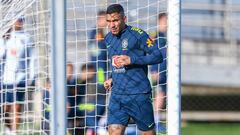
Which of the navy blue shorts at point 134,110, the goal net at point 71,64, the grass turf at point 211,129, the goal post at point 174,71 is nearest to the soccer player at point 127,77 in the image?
the navy blue shorts at point 134,110

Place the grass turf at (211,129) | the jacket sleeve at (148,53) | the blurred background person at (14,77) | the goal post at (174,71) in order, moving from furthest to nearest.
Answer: the grass turf at (211,129), the blurred background person at (14,77), the jacket sleeve at (148,53), the goal post at (174,71)

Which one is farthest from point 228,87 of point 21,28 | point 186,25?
point 21,28

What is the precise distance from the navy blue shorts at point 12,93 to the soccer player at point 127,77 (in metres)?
1.88

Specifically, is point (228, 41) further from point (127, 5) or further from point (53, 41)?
point (53, 41)

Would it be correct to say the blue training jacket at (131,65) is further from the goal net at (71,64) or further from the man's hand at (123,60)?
the goal net at (71,64)

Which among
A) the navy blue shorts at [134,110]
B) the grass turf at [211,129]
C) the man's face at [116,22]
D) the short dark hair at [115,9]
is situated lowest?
the grass turf at [211,129]

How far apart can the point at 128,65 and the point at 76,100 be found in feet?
5.78

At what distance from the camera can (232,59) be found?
12.2 meters

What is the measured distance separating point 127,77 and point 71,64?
5.76 ft

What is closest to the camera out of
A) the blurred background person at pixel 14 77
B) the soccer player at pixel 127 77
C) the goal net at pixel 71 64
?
the soccer player at pixel 127 77

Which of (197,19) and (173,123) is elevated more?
(197,19)

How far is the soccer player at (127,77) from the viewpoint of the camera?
6.25m

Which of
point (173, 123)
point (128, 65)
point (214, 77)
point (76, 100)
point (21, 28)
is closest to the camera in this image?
point (173, 123)

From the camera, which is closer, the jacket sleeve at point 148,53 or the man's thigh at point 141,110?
A: the jacket sleeve at point 148,53
